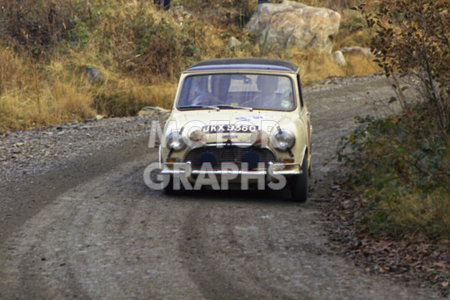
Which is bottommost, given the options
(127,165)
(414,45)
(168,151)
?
(127,165)

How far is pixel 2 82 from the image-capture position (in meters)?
16.0

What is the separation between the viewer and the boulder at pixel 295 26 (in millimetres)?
21922

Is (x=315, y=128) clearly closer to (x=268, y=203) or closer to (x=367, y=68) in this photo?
(x=268, y=203)

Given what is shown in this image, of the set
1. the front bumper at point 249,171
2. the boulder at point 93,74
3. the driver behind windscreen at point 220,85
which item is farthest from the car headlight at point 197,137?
the boulder at point 93,74

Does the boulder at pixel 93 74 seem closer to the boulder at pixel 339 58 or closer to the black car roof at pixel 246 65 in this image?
the boulder at pixel 339 58

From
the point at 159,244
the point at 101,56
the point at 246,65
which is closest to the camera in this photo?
the point at 159,244

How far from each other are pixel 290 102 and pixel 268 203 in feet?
4.54

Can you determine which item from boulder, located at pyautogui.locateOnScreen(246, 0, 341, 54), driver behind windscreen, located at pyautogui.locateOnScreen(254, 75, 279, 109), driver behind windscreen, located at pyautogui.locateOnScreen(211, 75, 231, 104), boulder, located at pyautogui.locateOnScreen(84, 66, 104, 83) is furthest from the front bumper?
boulder, located at pyautogui.locateOnScreen(246, 0, 341, 54)

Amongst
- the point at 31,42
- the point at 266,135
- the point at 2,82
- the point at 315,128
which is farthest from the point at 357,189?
the point at 31,42

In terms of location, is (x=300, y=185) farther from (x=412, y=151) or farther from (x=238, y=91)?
(x=238, y=91)

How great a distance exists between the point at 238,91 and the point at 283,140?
3.88ft

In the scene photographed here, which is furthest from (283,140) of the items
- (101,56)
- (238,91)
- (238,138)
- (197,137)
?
(101,56)

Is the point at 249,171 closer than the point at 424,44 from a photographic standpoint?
Yes

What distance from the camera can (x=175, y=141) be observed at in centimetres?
834
